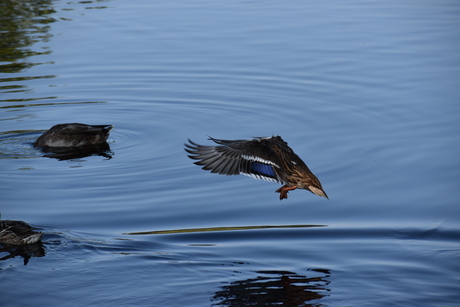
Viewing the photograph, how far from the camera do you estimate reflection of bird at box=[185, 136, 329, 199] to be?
295 inches

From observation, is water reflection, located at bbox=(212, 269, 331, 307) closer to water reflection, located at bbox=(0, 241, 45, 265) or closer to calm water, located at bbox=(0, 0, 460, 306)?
calm water, located at bbox=(0, 0, 460, 306)

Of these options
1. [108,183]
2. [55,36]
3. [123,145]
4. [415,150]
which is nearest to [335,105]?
[415,150]

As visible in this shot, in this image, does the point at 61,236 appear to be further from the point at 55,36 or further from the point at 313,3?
the point at 313,3

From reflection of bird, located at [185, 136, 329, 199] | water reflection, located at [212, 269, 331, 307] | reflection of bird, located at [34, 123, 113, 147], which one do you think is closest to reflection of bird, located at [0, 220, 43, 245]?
reflection of bird, located at [185, 136, 329, 199]

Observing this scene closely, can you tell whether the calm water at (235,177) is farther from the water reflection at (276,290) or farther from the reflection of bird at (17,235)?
the reflection of bird at (17,235)

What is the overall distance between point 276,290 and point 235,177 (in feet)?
11.3

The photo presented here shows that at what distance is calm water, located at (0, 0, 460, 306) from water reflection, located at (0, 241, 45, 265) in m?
0.03

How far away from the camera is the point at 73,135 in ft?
36.0

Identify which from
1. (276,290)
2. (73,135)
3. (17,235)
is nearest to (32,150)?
(73,135)

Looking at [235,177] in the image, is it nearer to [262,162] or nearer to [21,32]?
[262,162]

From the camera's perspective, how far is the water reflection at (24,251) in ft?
23.5

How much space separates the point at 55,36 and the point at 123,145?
7.87 metres

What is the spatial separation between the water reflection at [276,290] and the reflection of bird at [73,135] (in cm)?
516

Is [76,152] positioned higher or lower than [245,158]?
higher
